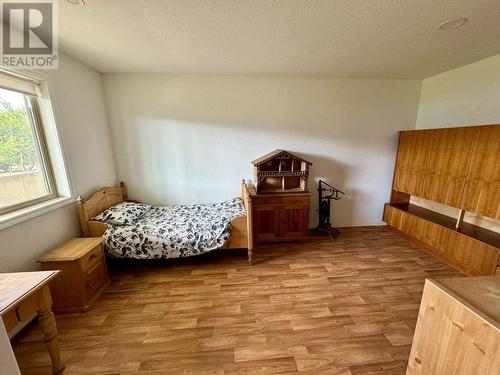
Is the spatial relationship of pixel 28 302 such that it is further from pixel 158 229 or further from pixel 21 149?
pixel 21 149

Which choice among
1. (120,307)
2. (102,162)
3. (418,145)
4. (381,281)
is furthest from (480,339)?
(102,162)

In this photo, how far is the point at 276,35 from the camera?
1.87 meters

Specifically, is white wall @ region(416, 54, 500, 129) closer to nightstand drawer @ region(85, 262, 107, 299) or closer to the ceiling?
the ceiling

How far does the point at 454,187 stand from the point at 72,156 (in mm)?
4497

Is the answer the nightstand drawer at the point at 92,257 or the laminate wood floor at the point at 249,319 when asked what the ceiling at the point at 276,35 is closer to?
the nightstand drawer at the point at 92,257

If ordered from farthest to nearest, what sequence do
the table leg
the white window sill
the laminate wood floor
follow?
the white window sill, the laminate wood floor, the table leg

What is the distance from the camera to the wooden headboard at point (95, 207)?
2.29 meters

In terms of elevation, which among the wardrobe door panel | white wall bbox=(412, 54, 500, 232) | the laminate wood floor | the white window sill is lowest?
the laminate wood floor

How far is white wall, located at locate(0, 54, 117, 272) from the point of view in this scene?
167 cm

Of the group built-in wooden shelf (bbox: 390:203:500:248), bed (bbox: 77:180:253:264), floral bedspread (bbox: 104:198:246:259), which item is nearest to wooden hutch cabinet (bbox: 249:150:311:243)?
bed (bbox: 77:180:253:264)

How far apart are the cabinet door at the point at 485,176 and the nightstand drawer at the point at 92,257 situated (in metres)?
4.04

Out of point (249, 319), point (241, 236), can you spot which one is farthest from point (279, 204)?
point (249, 319)

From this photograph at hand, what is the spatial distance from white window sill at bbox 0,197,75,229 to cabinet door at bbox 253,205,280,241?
85.3 inches

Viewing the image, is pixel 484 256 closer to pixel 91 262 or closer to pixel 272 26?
pixel 272 26
